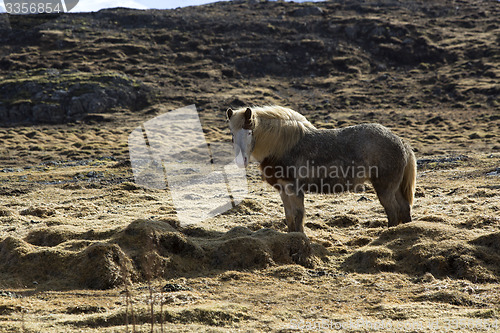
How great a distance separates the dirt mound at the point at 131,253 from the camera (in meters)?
6.39

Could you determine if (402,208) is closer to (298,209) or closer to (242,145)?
(298,209)

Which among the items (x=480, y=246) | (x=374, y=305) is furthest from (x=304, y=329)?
(x=480, y=246)

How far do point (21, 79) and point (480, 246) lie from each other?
174ft

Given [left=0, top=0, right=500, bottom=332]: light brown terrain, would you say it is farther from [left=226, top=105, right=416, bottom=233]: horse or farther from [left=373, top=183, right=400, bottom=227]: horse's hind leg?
[left=226, top=105, right=416, bottom=233]: horse

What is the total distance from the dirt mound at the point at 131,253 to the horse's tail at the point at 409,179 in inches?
111

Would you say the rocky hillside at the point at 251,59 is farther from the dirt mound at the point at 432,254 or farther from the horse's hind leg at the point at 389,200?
the dirt mound at the point at 432,254

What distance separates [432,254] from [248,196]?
7.69m

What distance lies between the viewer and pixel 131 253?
676cm

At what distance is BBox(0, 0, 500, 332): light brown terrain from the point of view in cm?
550

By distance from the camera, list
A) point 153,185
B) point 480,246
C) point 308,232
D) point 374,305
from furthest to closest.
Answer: point 153,185 < point 308,232 < point 480,246 < point 374,305

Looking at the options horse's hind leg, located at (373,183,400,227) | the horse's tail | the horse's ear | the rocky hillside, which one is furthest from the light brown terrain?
the horse's ear

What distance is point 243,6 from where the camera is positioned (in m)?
84.4

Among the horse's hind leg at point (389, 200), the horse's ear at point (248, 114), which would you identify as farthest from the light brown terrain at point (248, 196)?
the horse's ear at point (248, 114)

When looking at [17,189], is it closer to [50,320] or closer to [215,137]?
[50,320]
